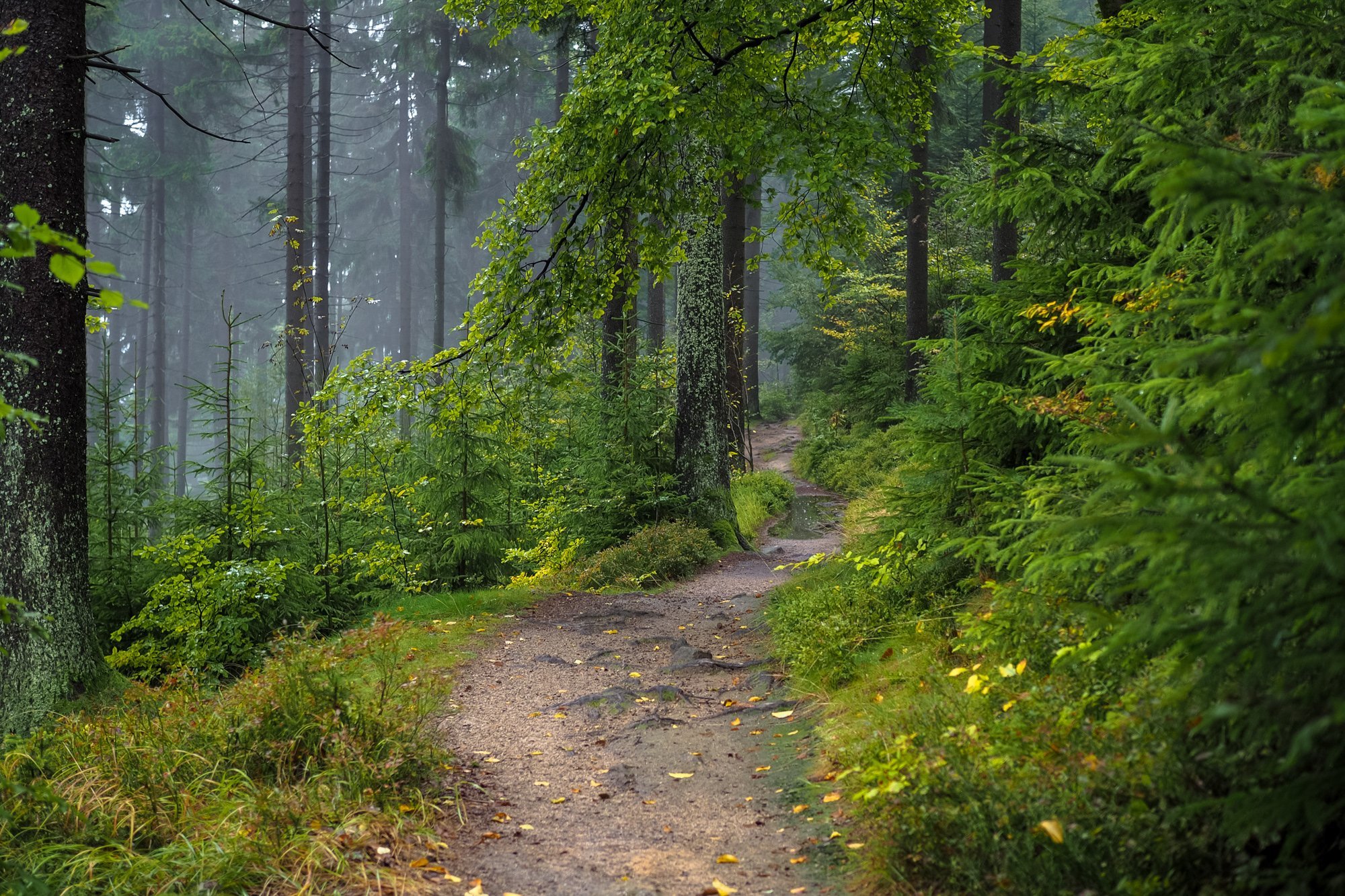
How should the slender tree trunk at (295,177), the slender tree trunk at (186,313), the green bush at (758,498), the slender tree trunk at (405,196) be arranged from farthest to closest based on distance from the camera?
1. the slender tree trunk at (186,313)
2. the slender tree trunk at (405,196)
3. the slender tree trunk at (295,177)
4. the green bush at (758,498)

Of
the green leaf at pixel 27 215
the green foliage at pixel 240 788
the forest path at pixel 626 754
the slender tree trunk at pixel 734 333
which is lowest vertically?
the forest path at pixel 626 754

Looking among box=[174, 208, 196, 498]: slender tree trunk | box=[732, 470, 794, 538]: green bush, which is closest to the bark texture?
box=[732, 470, 794, 538]: green bush

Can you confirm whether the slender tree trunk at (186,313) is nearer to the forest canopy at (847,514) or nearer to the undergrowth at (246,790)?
the forest canopy at (847,514)

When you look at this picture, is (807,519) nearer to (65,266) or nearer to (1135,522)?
(1135,522)

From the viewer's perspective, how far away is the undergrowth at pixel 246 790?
3396 mm

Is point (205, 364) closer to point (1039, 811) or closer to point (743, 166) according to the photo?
point (743, 166)

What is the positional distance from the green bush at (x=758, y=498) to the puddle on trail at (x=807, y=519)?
224mm

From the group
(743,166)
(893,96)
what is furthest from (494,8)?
(893,96)

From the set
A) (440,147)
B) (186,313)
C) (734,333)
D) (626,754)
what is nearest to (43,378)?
(626,754)

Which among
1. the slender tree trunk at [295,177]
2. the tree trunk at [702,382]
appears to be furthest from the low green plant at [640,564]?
the slender tree trunk at [295,177]

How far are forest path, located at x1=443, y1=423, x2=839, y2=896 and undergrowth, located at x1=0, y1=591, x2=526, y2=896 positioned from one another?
0.39m

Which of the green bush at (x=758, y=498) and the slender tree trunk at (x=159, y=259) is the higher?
the slender tree trunk at (x=159, y=259)

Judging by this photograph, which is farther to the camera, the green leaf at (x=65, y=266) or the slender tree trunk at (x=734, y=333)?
the slender tree trunk at (x=734, y=333)

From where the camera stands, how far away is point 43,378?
222 inches
